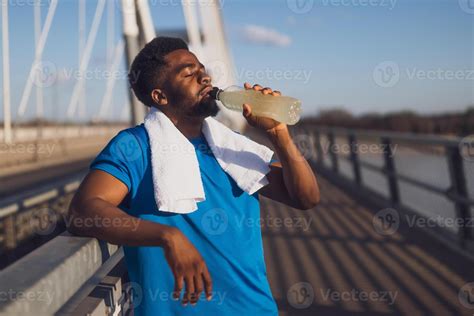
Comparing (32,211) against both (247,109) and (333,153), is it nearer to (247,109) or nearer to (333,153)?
(247,109)

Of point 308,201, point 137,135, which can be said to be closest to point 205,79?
point 137,135

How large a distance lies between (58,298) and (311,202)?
1.07m

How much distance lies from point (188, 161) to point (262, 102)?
35 cm

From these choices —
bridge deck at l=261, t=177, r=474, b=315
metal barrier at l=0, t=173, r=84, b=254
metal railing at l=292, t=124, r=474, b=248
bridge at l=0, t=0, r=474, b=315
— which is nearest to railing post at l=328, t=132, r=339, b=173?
metal railing at l=292, t=124, r=474, b=248

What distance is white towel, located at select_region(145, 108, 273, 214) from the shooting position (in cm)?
175

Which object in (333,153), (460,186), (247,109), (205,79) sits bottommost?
(460,186)

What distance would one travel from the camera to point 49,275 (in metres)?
1.13

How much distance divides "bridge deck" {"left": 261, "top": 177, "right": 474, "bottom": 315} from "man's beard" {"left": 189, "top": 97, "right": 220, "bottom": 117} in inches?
87.8

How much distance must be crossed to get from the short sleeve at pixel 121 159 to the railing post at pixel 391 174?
6.16 m

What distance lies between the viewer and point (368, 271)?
4.73 meters

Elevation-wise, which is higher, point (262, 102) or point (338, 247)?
point (262, 102)

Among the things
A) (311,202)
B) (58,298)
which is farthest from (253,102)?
(58,298)

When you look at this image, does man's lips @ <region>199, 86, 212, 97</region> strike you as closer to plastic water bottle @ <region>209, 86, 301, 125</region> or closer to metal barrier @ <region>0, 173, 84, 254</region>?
plastic water bottle @ <region>209, 86, 301, 125</region>

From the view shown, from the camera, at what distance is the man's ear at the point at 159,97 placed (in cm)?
203
